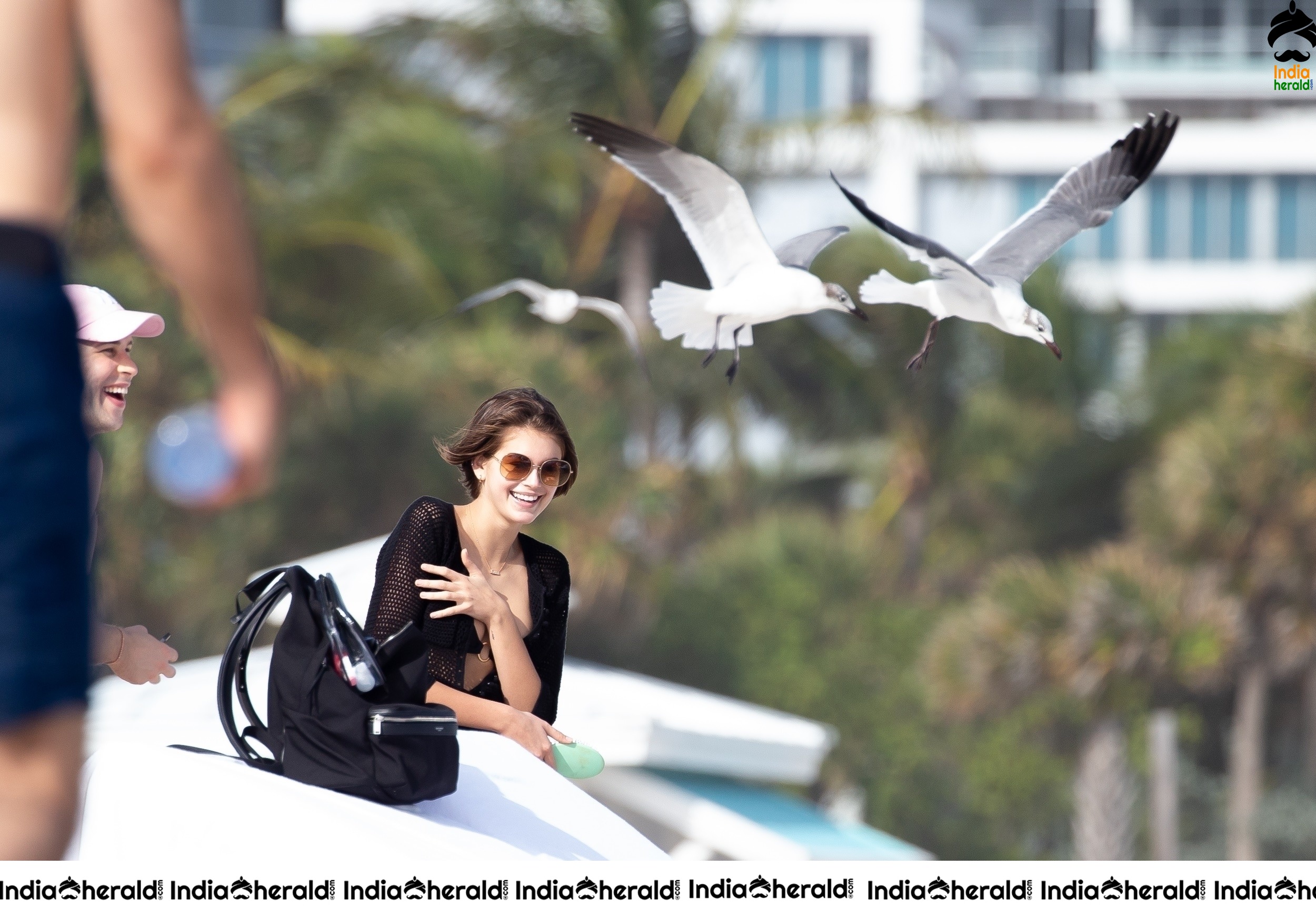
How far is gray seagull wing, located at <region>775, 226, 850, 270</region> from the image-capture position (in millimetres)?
4105

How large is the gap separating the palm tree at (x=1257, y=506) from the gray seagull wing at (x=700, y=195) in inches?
568

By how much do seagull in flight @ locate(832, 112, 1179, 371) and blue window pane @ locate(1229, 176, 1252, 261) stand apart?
1532 inches

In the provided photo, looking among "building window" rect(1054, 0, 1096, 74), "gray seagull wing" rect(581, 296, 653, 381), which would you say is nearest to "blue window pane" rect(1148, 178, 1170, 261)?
"building window" rect(1054, 0, 1096, 74)

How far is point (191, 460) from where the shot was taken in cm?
151

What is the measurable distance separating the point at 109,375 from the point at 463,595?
2.81 ft

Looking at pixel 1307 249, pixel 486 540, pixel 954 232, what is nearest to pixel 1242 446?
pixel 486 540

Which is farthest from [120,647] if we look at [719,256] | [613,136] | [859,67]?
[859,67]

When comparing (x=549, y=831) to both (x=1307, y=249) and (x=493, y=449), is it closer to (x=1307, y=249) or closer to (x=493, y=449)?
(x=493, y=449)

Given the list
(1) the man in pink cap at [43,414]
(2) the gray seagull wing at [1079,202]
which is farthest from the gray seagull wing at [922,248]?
(1) the man in pink cap at [43,414]

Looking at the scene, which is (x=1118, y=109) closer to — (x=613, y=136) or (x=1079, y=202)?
(x=1079, y=202)

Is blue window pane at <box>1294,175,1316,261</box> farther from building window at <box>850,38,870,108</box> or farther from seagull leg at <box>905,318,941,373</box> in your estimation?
seagull leg at <box>905,318,941,373</box>

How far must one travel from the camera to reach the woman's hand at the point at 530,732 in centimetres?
366

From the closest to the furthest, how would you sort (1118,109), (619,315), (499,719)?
(499,719) → (619,315) → (1118,109)

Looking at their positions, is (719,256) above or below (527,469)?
above
